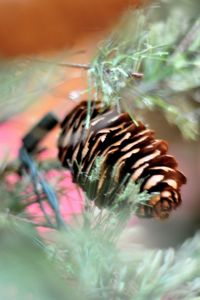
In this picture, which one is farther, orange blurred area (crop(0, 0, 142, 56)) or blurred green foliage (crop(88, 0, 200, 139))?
blurred green foliage (crop(88, 0, 200, 139))

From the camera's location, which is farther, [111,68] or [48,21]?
[111,68]

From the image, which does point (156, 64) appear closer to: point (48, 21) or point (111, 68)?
point (111, 68)

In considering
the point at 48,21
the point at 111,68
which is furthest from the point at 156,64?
the point at 48,21

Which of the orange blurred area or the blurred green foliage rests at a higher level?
the blurred green foliage

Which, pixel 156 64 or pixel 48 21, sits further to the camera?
pixel 156 64

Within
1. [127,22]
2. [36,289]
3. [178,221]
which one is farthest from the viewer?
[178,221]

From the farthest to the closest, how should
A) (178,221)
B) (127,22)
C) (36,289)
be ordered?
(178,221) < (127,22) < (36,289)

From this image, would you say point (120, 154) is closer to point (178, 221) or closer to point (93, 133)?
point (93, 133)

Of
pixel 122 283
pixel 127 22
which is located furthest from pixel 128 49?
pixel 122 283
